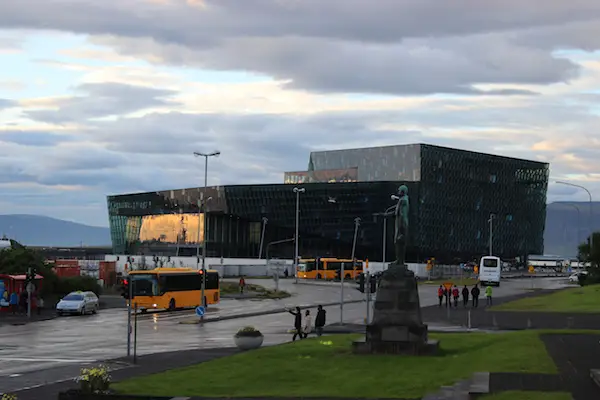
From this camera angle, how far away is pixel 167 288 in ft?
208

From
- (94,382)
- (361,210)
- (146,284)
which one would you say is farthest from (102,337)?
(361,210)

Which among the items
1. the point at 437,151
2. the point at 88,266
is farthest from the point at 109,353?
the point at 437,151

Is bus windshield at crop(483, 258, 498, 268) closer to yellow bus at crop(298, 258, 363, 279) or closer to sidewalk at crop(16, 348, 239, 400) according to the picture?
yellow bus at crop(298, 258, 363, 279)

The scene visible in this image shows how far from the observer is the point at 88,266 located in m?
92.6

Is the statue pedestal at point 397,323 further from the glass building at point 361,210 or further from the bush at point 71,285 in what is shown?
the glass building at point 361,210

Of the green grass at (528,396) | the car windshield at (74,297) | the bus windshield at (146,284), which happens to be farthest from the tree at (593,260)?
the green grass at (528,396)

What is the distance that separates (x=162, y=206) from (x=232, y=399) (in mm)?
156689

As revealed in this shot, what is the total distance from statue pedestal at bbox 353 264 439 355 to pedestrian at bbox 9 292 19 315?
35.0 m

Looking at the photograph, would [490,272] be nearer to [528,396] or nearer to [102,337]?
[102,337]

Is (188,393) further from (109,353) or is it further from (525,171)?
(525,171)

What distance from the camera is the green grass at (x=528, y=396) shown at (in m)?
19.7

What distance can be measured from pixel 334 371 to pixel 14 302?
126 ft

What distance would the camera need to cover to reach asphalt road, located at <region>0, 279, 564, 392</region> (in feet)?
97.4

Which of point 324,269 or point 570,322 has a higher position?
point 324,269
